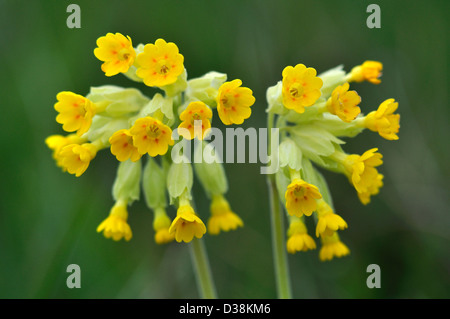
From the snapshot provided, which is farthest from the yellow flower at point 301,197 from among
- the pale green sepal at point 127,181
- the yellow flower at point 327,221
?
the pale green sepal at point 127,181

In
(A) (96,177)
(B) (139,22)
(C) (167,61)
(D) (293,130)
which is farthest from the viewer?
(B) (139,22)

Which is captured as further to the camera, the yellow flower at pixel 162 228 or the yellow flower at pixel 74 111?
the yellow flower at pixel 162 228

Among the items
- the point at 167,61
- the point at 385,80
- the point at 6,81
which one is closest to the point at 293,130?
the point at 167,61

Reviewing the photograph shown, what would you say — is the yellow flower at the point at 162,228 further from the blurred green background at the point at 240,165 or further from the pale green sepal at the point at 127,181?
the blurred green background at the point at 240,165

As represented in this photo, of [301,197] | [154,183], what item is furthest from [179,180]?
[301,197]

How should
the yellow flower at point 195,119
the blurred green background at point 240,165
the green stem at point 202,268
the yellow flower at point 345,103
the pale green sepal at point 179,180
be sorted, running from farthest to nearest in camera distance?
the blurred green background at point 240,165, the green stem at point 202,268, the pale green sepal at point 179,180, the yellow flower at point 345,103, the yellow flower at point 195,119

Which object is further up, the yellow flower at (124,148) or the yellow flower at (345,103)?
the yellow flower at (345,103)

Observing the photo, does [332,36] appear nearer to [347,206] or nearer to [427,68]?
[427,68]
